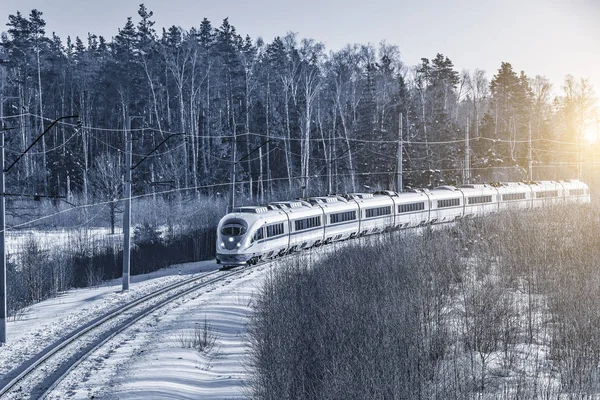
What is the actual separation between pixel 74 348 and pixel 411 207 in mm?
25129

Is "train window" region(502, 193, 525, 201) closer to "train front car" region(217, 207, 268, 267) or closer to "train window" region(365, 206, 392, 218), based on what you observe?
"train window" region(365, 206, 392, 218)

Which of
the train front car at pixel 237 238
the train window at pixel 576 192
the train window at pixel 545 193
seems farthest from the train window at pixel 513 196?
the train front car at pixel 237 238

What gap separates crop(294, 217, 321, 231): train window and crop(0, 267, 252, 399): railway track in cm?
628

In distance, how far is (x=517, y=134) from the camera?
71.2m

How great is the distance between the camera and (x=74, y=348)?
17.0 metres

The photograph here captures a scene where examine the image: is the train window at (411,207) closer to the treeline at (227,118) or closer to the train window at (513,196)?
the train window at (513,196)

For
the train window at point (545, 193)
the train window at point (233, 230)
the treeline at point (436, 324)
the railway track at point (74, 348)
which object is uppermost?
the train window at point (545, 193)

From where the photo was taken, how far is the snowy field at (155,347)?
1354cm

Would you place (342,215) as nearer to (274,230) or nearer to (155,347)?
(274,230)

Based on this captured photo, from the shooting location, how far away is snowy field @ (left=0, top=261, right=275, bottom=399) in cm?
1354

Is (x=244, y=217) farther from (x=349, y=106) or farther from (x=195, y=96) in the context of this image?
(x=349, y=106)

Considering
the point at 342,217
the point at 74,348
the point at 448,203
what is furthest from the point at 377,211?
the point at 74,348

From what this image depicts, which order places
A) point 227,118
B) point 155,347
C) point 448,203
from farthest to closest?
point 227,118 < point 448,203 < point 155,347

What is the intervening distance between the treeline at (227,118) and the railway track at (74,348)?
28433 millimetres
